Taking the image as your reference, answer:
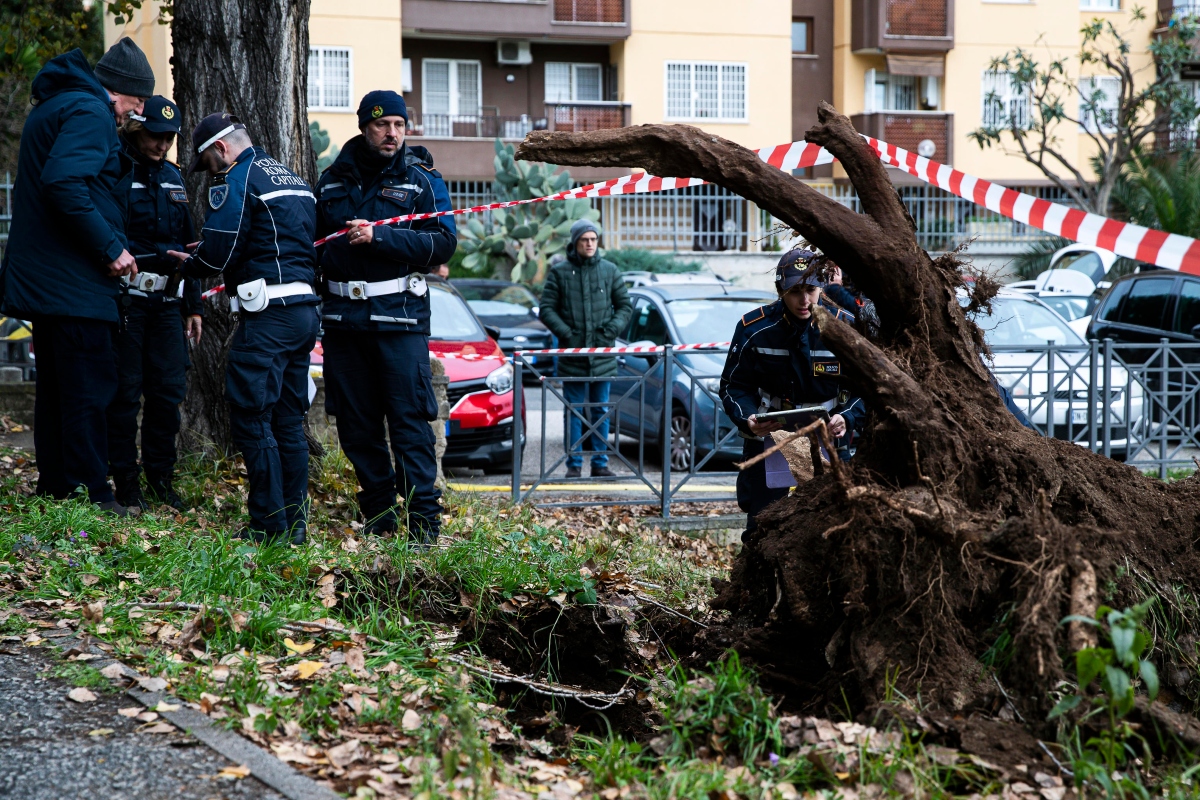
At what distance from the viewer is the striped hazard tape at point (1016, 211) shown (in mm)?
4723

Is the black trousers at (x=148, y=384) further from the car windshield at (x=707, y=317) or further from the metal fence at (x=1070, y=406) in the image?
A: the car windshield at (x=707, y=317)

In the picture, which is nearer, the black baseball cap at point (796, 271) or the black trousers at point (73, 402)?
the black baseball cap at point (796, 271)

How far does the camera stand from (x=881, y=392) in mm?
3996

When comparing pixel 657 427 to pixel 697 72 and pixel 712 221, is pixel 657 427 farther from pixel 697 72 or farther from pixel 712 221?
pixel 697 72

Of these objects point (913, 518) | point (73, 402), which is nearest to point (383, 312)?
point (73, 402)

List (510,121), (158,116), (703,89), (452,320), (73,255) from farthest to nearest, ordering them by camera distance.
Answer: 1. (703,89)
2. (510,121)
3. (452,320)
4. (158,116)
5. (73,255)

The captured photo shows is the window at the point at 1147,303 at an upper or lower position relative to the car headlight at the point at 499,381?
upper

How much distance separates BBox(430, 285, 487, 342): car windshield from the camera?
1065cm

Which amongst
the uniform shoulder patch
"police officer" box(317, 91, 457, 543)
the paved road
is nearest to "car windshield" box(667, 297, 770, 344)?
the uniform shoulder patch

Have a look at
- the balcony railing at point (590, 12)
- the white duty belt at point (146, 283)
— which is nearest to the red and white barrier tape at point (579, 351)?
the white duty belt at point (146, 283)

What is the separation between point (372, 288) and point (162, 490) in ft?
6.32

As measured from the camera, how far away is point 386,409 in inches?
235

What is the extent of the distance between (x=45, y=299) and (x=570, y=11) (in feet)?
85.2

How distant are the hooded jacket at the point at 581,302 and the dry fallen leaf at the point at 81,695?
21.7ft
